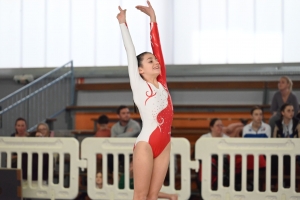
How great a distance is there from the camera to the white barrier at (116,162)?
4520mm

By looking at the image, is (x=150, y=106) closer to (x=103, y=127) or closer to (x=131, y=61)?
(x=131, y=61)

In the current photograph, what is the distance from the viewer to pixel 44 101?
7.95 meters

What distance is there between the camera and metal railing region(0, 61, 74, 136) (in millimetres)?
7672

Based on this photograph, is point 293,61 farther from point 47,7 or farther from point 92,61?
point 47,7

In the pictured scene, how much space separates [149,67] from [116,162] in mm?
1537

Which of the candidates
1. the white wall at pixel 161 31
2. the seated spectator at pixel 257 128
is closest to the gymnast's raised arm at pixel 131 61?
the seated spectator at pixel 257 128

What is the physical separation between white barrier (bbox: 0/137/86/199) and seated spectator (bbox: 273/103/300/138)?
203 centimetres

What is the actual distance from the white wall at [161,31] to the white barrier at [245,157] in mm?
3333

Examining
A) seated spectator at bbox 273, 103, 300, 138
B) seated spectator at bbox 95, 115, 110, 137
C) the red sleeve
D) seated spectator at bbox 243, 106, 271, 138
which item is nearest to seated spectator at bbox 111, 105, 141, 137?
seated spectator at bbox 95, 115, 110, 137

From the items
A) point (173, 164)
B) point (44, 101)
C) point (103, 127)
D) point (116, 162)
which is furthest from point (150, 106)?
point (44, 101)

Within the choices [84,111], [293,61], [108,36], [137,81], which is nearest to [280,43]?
[293,61]

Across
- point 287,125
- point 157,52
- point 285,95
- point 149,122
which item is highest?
point 157,52

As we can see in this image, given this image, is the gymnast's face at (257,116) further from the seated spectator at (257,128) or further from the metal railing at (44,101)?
the metal railing at (44,101)

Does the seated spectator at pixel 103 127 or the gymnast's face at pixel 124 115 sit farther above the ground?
the gymnast's face at pixel 124 115
